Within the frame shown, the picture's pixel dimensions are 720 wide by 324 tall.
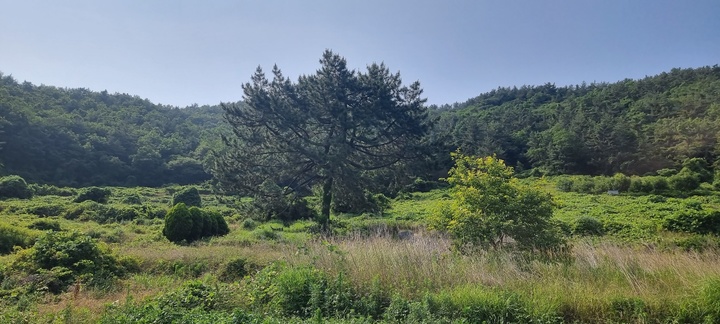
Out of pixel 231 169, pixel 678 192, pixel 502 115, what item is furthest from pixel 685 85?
pixel 231 169

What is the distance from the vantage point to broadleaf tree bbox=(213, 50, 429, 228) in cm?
2064

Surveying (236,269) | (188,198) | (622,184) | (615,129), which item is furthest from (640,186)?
(188,198)

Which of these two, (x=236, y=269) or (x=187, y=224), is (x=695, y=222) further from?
(x=187, y=224)

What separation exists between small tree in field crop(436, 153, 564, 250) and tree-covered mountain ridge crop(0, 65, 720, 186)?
4026cm

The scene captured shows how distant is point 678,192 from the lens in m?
35.3

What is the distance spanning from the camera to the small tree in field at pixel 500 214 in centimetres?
797

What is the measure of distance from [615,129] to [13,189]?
241 ft

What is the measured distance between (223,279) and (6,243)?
897cm

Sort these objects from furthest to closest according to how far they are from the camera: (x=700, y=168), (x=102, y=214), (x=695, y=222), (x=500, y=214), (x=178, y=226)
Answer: (x=700, y=168) → (x=102, y=214) → (x=178, y=226) → (x=695, y=222) → (x=500, y=214)

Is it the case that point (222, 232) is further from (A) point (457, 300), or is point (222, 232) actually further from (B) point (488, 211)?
(A) point (457, 300)

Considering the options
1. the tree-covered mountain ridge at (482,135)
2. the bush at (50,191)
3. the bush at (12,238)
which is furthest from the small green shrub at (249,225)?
the bush at (50,191)

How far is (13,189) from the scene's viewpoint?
33.2 m

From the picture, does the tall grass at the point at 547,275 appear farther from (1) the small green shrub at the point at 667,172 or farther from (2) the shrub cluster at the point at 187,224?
(1) the small green shrub at the point at 667,172

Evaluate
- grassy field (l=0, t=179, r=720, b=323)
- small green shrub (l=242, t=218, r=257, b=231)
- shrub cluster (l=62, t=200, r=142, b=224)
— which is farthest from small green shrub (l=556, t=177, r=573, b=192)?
shrub cluster (l=62, t=200, r=142, b=224)
